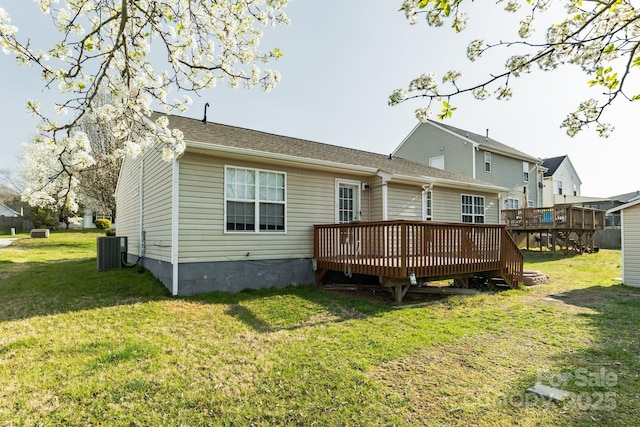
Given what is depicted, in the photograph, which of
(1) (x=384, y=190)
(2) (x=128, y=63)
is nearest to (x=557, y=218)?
(1) (x=384, y=190)

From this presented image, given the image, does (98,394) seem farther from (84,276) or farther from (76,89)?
(84,276)

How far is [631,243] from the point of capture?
998 cm

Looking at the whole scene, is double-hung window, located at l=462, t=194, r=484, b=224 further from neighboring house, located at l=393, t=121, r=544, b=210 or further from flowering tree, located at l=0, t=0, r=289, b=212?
flowering tree, located at l=0, t=0, r=289, b=212

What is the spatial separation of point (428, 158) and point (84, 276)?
19769 mm

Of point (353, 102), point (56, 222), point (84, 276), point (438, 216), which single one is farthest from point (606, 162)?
point (56, 222)

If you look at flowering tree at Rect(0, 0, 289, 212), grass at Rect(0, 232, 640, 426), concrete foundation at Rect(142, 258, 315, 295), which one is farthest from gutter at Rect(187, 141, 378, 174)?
grass at Rect(0, 232, 640, 426)

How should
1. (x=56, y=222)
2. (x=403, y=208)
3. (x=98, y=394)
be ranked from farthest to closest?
(x=56, y=222) < (x=403, y=208) < (x=98, y=394)

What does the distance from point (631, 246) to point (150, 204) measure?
45.4ft

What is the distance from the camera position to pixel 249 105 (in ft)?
24.8

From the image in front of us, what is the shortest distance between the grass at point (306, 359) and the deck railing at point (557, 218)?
408 inches

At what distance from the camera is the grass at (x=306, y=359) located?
3.03 metres

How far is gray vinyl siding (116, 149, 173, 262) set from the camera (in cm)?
788

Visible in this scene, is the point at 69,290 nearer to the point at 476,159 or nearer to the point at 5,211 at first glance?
the point at 476,159

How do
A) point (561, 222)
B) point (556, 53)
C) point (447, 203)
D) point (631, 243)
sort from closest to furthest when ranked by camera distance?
point (556, 53) < point (631, 243) < point (447, 203) < point (561, 222)
